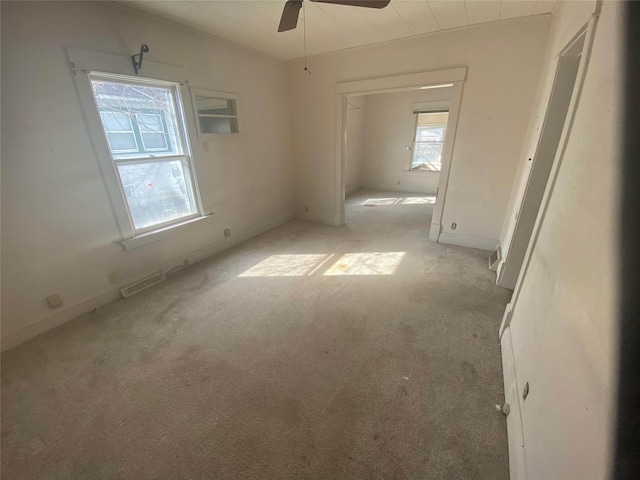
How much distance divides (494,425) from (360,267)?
1830 mm

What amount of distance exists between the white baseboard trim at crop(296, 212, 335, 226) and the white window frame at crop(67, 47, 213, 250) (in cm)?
193

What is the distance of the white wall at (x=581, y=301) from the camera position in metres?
0.68

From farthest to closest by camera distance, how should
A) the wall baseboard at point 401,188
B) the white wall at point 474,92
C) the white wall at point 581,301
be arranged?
the wall baseboard at point 401,188
the white wall at point 474,92
the white wall at point 581,301

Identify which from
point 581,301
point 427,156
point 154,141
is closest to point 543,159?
point 581,301

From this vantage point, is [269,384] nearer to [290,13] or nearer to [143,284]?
[143,284]

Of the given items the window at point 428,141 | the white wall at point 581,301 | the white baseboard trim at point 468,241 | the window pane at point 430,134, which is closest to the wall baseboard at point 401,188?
the window at point 428,141

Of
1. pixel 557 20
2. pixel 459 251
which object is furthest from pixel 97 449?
pixel 557 20

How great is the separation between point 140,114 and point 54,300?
179cm

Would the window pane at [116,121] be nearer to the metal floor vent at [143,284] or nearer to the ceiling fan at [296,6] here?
the metal floor vent at [143,284]

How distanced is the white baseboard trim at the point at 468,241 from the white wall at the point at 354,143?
11.2ft

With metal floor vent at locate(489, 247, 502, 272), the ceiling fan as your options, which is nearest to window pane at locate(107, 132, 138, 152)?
the ceiling fan

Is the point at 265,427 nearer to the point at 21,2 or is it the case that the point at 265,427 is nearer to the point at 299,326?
the point at 299,326

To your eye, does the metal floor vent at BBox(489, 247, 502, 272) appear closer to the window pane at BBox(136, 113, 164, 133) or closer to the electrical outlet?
the window pane at BBox(136, 113, 164, 133)

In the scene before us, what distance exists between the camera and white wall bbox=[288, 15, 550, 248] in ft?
8.58
